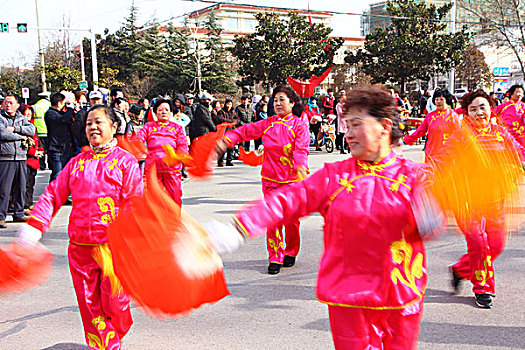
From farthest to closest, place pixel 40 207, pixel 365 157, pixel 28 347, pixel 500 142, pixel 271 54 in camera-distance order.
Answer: pixel 271 54 → pixel 500 142 → pixel 28 347 → pixel 40 207 → pixel 365 157

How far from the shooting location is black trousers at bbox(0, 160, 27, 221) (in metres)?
8.35

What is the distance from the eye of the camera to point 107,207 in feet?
12.3

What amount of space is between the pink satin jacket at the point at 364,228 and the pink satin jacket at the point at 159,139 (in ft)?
13.9

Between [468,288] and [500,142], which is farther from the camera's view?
[468,288]

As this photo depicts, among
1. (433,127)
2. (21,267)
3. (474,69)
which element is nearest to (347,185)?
(21,267)

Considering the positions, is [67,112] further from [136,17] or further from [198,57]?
[136,17]

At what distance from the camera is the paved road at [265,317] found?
13.9ft

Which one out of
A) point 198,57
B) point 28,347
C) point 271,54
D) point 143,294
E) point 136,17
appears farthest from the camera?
point 136,17

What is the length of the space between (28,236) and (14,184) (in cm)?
596

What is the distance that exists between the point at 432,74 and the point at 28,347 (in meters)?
36.6

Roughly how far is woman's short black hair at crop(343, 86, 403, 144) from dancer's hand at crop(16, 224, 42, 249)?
2016mm

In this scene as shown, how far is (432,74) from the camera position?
37.2 meters

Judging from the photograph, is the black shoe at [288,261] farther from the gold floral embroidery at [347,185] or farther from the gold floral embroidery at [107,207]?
the gold floral embroidery at [347,185]

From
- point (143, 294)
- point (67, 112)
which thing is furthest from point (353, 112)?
point (67, 112)
